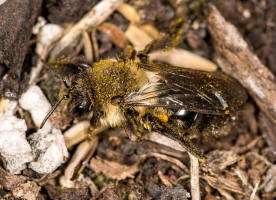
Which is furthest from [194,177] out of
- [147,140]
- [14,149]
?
[14,149]

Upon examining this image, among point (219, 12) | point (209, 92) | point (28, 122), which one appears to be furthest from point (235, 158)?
point (28, 122)

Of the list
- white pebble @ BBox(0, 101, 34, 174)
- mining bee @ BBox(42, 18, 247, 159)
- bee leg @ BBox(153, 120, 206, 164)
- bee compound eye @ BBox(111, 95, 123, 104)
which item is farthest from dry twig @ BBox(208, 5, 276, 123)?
white pebble @ BBox(0, 101, 34, 174)

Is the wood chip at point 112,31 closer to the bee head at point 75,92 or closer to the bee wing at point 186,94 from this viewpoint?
the bee head at point 75,92

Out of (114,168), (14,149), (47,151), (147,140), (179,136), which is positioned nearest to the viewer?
(14,149)

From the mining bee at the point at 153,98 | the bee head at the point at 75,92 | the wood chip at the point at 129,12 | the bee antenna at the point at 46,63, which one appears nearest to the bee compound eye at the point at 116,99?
the mining bee at the point at 153,98

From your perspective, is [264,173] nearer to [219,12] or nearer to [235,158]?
[235,158]

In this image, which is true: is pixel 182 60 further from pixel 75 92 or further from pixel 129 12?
pixel 75 92
